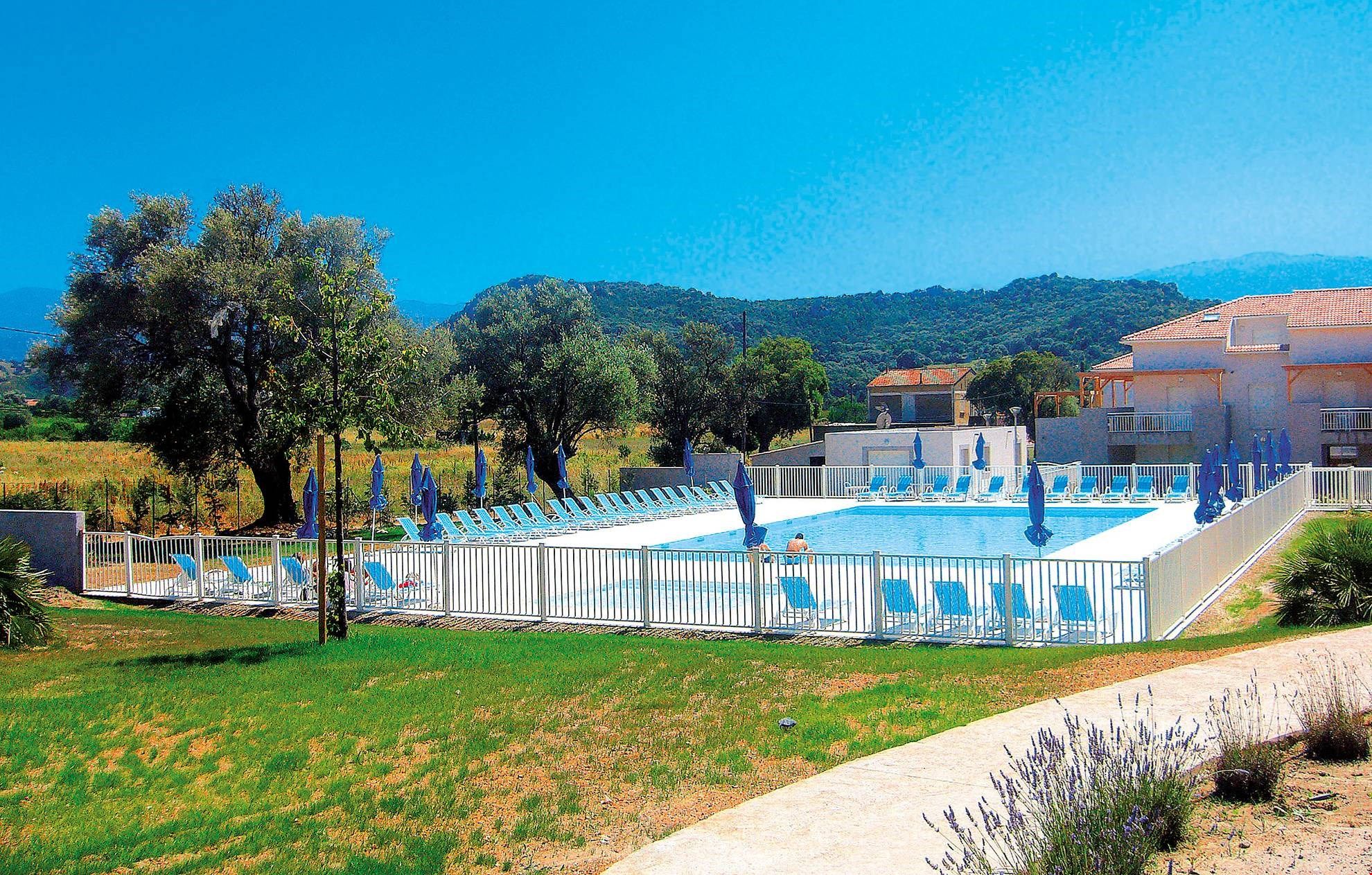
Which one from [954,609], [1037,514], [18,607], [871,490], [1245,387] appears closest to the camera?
[954,609]

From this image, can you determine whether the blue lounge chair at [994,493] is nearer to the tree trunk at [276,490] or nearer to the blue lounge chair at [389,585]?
the tree trunk at [276,490]

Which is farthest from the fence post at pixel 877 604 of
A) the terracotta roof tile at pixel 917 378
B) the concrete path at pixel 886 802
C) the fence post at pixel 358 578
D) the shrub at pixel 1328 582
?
the terracotta roof tile at pixel 917 378

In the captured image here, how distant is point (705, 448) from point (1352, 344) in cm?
2469

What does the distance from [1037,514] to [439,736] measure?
1093 centimetres

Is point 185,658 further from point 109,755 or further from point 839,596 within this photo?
point 839,596

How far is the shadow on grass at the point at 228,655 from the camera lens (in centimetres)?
973

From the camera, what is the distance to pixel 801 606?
11.1 m

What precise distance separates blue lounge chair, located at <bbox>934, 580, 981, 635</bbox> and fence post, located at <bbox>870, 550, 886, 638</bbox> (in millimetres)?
556

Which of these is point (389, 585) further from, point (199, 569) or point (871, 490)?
point (871, 490)

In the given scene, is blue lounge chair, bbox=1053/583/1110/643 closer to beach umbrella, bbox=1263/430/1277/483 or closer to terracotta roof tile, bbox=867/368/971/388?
beach umbrella, bbox=1263/430/1277/483

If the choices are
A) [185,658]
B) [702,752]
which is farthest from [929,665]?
[185,658]

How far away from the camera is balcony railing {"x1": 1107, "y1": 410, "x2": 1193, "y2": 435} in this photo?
3928 cm

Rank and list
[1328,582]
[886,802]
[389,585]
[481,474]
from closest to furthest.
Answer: [886,802]
[1328,582]
[389,585]
[481,474]

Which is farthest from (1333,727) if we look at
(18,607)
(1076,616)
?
(18,607)
